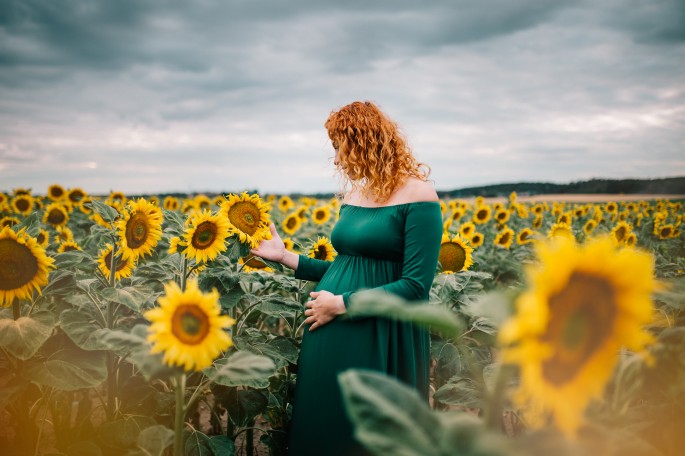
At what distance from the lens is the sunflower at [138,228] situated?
2.48 m

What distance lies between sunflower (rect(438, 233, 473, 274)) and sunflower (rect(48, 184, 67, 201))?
904 cm

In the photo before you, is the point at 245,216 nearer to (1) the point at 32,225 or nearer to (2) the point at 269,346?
(2) the point at 269,346

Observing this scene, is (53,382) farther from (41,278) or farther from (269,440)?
(269,440)

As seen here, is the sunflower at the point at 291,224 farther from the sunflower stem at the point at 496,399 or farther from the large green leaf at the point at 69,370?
the sunflower stem at the point at 496,399

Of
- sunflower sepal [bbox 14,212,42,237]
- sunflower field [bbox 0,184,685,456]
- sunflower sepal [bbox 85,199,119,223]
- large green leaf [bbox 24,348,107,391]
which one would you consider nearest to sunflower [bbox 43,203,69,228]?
sunflower field [bbox 0,184,685,456]

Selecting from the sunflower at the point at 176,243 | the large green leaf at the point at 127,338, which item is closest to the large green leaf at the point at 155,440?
the large green leaf at the point at 127,338

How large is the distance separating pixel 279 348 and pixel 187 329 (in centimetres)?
145

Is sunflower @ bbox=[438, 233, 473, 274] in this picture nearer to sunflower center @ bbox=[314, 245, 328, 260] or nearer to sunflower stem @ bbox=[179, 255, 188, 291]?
sunflower center @ bbox=[314, 245, 328, 260]

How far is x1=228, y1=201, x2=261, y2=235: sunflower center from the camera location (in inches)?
112

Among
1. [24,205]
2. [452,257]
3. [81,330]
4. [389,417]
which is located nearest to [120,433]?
[81,330]

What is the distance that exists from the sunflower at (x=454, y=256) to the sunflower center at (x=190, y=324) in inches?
121

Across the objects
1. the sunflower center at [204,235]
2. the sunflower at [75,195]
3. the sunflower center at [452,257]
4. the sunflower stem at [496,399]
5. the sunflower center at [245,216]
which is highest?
the sunflower at [75,195]

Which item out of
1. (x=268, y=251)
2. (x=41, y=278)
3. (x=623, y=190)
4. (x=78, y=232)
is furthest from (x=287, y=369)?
(x=623, y=190)

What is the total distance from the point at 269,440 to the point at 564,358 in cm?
260
